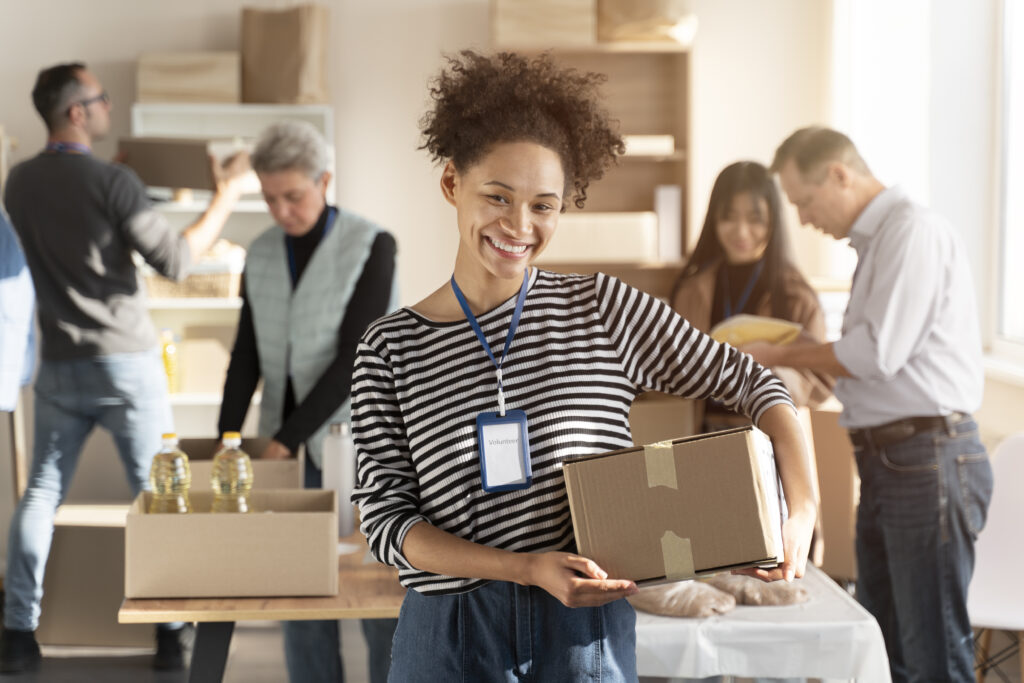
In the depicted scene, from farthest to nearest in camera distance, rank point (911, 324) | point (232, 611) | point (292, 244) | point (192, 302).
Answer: point (192, 302)
point (292, 244)
point (911, 324)
point (232, 611)

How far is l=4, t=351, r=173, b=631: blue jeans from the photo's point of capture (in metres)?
3.19

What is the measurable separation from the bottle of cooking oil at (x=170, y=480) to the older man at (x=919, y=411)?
4.65 ft

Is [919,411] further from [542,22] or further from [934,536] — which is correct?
[542,22]

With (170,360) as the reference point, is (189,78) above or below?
above

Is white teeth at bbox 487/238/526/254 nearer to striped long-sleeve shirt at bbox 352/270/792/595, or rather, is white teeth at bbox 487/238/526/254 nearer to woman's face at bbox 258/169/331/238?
striped long-sleeve shirt at bbox 352/270/792/595

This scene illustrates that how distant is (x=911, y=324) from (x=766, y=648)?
33.8 inches

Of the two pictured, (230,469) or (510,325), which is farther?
(230,469)

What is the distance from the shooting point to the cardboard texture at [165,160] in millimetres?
4066

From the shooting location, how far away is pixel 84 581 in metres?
3.02

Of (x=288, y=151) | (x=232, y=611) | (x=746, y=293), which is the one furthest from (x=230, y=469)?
(x=746, y=293)

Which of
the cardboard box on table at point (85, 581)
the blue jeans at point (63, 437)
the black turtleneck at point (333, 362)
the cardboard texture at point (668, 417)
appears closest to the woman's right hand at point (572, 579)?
the black turtleneck at point (333, 362)

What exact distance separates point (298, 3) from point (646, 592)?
138 inches

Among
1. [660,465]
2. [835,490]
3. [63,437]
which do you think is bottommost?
[835,490]

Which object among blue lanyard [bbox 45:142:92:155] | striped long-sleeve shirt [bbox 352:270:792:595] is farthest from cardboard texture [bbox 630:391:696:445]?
striped long-sleeve shirt [bbox 352:270:792:595]
